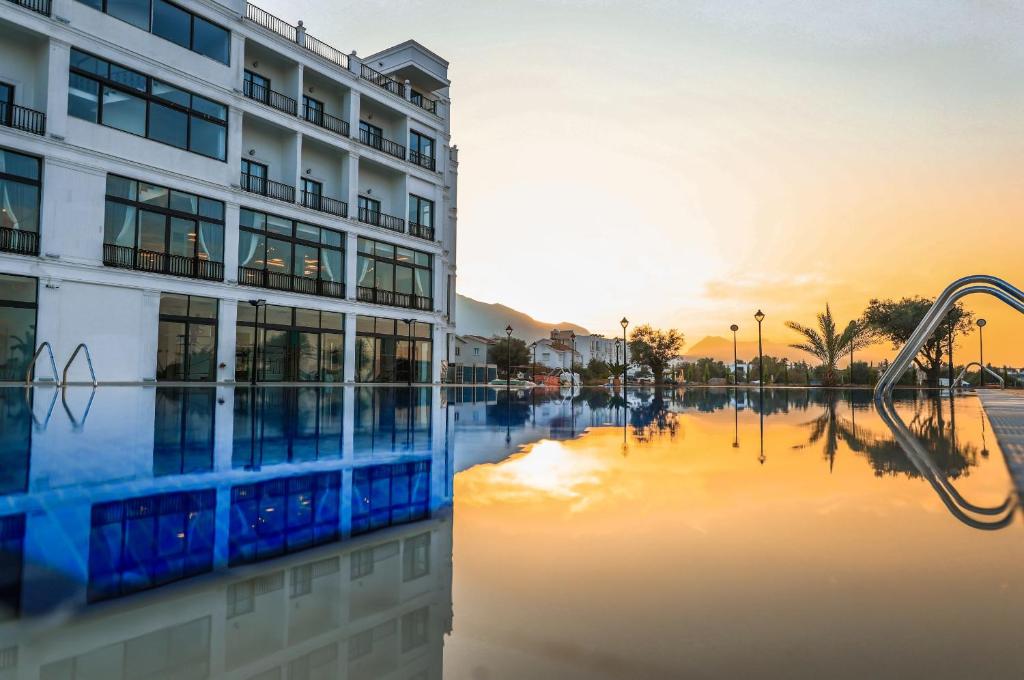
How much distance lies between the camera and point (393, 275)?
37.2m

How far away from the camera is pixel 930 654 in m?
1.75

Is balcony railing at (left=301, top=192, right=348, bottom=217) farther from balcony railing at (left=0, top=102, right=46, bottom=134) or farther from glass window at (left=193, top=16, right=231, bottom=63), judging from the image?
balcony railing at (left=0, top=102, right=46, bottom=134)

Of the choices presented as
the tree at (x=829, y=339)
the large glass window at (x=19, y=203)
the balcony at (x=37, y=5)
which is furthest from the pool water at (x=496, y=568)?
the tree at (x=829, y=339)

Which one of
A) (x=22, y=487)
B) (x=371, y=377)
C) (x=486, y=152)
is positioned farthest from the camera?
(x=486, y=152)

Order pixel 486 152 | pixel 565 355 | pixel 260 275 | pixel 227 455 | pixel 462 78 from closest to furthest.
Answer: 1. pixel 227 455
2. pixel 260 275
3. pixel 486 152
4. pixel 462 78
5. pixel 565 355

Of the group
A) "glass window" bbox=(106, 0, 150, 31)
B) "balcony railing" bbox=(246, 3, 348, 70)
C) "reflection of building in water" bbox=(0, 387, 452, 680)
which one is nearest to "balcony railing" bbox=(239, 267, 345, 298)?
"glass window" bbox=(106, 0, 150, 31)

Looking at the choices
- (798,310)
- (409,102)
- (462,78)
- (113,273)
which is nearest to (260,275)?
(113,273)

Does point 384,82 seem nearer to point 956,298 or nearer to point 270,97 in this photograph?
point 270,97

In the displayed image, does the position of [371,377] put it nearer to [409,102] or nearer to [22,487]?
[409,102]

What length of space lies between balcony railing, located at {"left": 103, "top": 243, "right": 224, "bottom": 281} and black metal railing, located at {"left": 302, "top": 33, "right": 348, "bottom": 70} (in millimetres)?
13957

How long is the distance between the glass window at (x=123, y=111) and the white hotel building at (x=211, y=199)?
0.06 metres

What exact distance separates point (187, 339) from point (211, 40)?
47.3 ft

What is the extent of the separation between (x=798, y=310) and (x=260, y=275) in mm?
42900

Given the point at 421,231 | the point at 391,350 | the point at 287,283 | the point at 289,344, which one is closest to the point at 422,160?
the point at 421,231
